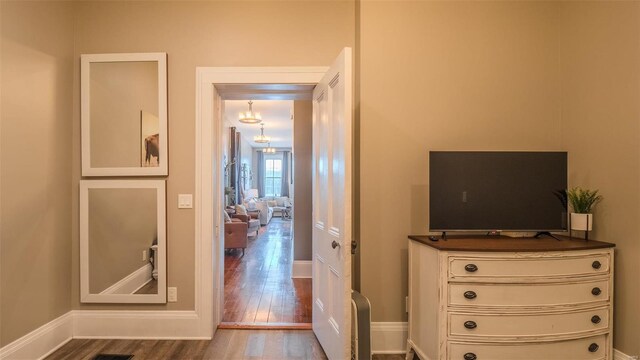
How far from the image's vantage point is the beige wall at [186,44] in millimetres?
2533

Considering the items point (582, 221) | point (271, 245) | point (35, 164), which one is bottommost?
point (271, 245)

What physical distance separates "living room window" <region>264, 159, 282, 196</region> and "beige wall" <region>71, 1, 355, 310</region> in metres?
11.0

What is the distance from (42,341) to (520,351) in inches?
124

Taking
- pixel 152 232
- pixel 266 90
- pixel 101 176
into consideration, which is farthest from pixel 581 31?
pixel 101 176

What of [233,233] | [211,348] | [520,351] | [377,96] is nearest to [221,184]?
[211,348]

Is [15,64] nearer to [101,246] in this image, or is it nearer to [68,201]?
[68,201]

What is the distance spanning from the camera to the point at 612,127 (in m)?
2.06

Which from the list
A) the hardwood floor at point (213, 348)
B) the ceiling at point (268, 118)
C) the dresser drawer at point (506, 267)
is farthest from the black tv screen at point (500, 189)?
the ceiling at point (268, 118)

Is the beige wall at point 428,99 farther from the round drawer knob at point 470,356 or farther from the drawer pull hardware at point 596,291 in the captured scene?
the drawer pull hardware at point 596,291

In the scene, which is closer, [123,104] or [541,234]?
[541,234]

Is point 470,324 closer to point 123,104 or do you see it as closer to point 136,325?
point 136,325

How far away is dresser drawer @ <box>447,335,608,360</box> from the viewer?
188cm

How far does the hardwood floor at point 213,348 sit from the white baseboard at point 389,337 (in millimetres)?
56

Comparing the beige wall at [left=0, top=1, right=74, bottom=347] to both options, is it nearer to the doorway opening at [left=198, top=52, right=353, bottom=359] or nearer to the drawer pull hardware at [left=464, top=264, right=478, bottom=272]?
the doorway opening at [left=198, top=52, right=353, bottom=359]
